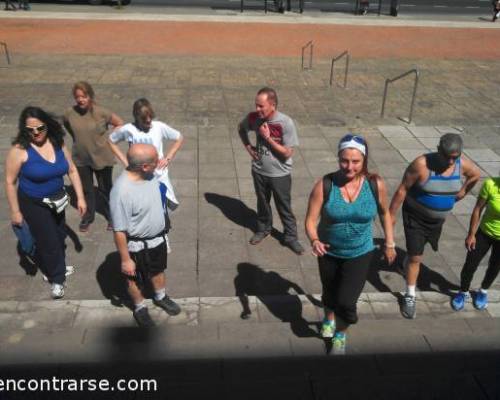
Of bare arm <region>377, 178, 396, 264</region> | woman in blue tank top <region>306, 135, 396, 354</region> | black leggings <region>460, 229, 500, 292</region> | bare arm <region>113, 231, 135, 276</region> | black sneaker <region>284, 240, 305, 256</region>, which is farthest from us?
black sneaker <region>284, 240, 305, 256</region>

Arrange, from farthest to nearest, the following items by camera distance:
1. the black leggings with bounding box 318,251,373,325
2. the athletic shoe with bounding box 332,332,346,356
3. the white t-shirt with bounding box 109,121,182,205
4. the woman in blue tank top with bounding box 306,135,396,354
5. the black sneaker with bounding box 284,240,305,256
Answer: the black sneaker with bounding box 284,240,305,256, the white t-shirt with bounding box 109,121,182,205, the athletic shoe with bounding box 332,332,346,356, the black leggings with bounding box 318,251,373,325, the woman in blue tank top with bounding box 306,135,396,354

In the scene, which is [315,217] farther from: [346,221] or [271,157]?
[271,157]

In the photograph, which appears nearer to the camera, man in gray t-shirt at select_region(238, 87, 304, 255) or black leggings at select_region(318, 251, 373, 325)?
black leggings at select_region(318, 251, 373, 325)

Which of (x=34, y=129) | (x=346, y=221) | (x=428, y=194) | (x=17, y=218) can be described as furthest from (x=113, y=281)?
(x=428, y=194)

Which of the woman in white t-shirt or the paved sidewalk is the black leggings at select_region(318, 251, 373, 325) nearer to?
the paved sidewalk

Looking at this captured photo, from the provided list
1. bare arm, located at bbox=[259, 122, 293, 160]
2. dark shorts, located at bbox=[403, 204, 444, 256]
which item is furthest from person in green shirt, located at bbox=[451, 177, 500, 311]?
bare arm, located at bbox=[259, 122, 293, 160]

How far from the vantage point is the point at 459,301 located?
176 inches

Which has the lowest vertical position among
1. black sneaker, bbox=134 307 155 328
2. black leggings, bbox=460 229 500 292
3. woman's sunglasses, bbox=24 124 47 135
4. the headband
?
black sneaker, bbox=134 307 155 328

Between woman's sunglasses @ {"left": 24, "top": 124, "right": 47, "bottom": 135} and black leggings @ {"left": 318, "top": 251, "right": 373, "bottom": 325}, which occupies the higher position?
woman's sunglasses @ {"left": 24, "top": 124, "right": 47, "bottom": 135}

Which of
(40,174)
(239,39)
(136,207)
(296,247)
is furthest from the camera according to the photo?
(239,39)

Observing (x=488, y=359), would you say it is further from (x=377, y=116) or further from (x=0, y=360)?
(x=377, y=116)

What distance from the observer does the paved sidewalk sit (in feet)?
11.5

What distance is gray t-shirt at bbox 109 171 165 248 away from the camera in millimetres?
3549

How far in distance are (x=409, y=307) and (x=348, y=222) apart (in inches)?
58.5
